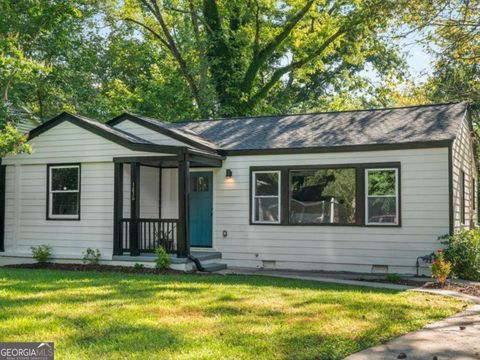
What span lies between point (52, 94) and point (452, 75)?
15.8 metres

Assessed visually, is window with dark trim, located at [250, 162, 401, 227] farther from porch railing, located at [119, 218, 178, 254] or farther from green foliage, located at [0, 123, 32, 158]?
green foliage, located at [0, 123, 32, 158]

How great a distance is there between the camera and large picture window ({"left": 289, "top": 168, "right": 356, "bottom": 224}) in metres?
12.7

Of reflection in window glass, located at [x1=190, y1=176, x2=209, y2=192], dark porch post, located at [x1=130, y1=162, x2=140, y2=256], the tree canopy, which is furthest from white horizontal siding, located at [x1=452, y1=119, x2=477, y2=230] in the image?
dark porch post, located at [x1=130, y1=162, x2=140, y2=256]

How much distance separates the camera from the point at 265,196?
13.5m

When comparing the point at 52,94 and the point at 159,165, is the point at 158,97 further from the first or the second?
the point at 159,165

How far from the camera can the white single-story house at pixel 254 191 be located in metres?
12.0

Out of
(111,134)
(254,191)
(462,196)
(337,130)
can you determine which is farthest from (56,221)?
(462,196)

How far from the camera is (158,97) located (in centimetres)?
2539

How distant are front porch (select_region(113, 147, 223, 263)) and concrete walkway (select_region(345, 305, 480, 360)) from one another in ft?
22.1

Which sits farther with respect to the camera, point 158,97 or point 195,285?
point 158,97

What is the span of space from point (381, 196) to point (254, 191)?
305 centimetres

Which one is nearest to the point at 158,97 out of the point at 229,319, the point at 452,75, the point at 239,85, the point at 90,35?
the point at 239,85

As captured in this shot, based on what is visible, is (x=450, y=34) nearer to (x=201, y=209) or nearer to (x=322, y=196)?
(x=322, y=196)

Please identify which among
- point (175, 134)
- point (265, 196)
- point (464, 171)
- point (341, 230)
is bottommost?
point (341, 230)
